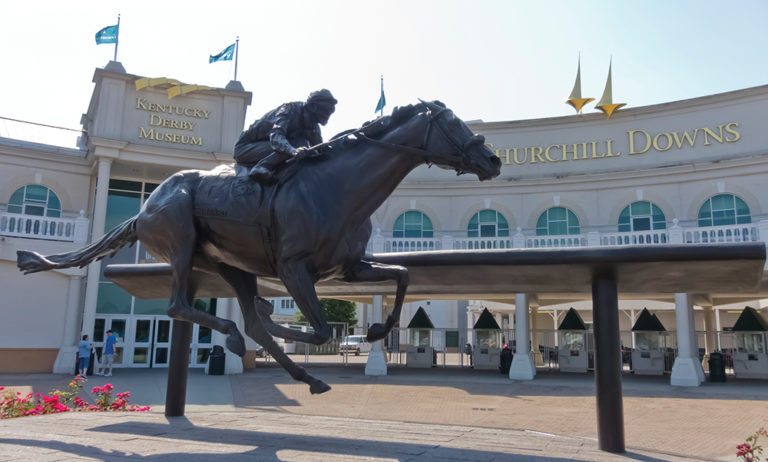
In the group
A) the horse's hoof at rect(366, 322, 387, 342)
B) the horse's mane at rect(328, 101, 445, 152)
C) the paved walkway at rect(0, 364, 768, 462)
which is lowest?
the paved walkway at rect(0, 364, 768, 462)

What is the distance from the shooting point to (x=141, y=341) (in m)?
25.2

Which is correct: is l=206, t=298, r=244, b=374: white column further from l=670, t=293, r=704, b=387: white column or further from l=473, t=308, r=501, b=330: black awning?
l=670, t=293, r=704, b=387: white column

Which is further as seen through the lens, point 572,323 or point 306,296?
point 572,323

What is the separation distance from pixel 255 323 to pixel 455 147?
2356 millimetres

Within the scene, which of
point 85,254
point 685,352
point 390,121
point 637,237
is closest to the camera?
point 390,121

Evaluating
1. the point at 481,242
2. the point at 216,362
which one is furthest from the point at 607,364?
the point at 216,362

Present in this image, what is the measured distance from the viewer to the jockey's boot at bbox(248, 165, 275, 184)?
4.94 metres

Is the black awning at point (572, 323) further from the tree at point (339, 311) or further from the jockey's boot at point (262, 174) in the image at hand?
the tree at point (339, 311)

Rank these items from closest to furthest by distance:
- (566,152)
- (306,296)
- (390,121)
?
(306,296), (390,121), (566,152)

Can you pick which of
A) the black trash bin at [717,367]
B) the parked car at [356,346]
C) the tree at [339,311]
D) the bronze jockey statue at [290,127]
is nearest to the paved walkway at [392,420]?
the black trash bin at [717,367]

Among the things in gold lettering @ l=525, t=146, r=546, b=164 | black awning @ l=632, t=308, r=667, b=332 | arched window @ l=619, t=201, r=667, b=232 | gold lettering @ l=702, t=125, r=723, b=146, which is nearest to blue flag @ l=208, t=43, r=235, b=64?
gold lettering @ l=525, t=146, r=546, b=164

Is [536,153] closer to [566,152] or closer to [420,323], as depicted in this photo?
[566,152]

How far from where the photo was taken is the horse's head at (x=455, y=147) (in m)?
4.62

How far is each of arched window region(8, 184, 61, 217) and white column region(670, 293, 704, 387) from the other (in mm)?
24219
